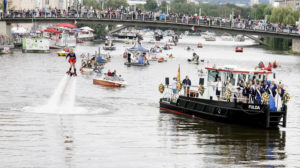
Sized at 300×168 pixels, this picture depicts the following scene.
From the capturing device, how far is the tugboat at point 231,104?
42688 mm

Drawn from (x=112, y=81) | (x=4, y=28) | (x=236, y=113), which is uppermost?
(x=4, y=28)

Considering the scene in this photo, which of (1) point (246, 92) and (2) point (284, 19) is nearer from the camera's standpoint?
(1) point (246, 92)

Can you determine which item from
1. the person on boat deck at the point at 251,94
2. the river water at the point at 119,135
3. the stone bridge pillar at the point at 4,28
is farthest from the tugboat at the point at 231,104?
the stone bridge pillar at the point at 4,28

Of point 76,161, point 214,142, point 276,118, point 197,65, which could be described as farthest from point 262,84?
point 197,65

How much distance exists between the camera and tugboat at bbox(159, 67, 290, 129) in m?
42.7

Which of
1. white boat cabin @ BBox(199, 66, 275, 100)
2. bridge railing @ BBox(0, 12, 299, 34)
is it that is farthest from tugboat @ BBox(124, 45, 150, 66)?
white boat cabin @ BBox(199, 66, 275, 100)

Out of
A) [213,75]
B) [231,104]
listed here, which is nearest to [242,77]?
[213,75]

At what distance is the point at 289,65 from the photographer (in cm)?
10638

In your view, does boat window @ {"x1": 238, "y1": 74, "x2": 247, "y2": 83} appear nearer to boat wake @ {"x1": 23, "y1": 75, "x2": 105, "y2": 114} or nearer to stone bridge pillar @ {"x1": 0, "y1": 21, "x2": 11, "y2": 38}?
boat wake @ {"x1": 23, "y1": 75, "x2": 105, "y2": 114}

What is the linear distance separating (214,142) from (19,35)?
311ft

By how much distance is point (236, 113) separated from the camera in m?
43.7

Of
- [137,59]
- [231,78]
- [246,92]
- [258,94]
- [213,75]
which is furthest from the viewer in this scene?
[137,59]

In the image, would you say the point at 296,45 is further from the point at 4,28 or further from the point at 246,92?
the point at 246,92

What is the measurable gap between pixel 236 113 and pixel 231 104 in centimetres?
66
